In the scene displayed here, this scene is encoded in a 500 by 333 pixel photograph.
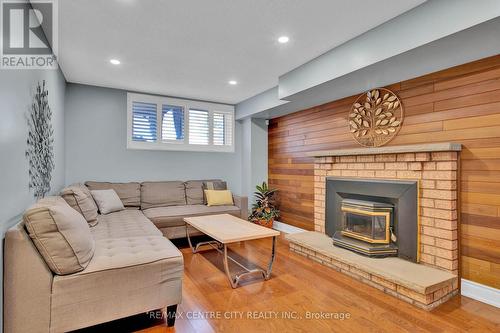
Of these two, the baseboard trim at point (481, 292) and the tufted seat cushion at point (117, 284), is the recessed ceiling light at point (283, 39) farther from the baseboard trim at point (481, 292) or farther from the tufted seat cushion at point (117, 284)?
the baseboard trim at point (481, 292)

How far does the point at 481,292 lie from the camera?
2383mm

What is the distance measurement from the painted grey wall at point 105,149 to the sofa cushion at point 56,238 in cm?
287

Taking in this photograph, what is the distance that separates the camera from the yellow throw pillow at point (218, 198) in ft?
15.1

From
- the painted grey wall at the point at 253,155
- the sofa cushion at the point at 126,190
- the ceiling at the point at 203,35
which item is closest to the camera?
the ceiling at the point at 203,35

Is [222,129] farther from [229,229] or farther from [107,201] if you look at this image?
[229,229]

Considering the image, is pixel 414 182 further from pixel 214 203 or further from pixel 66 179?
pixel 66 179

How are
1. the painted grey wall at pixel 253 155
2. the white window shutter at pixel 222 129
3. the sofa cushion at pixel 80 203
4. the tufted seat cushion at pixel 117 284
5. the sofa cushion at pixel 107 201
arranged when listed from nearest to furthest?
the tufted seat cushion at pixel 117 284, the sofa cushion at pixel 80 203, the sofa cushion at pixel 107 201, the painted grey wall at pixel 253 155, the white window shutter at pixel 222 129

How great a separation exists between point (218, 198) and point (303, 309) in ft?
8.85

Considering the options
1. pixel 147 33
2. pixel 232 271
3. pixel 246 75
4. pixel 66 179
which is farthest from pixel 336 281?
pixel 66 179

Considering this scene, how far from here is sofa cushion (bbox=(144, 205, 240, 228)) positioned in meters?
3.84

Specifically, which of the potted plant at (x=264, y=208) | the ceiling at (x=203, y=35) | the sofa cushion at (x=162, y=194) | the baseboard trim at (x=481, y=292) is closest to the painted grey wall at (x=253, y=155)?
the potted plant at (x=264, y=208)

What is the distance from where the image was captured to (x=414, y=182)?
274 cm

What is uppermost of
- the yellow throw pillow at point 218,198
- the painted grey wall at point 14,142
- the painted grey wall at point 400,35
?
the painted grey wall at point 400,35

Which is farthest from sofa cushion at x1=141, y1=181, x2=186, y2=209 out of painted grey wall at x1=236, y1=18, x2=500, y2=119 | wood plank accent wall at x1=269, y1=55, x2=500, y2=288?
wood plank accent wall at x1=269, y1=55, x2=500, y2=288
